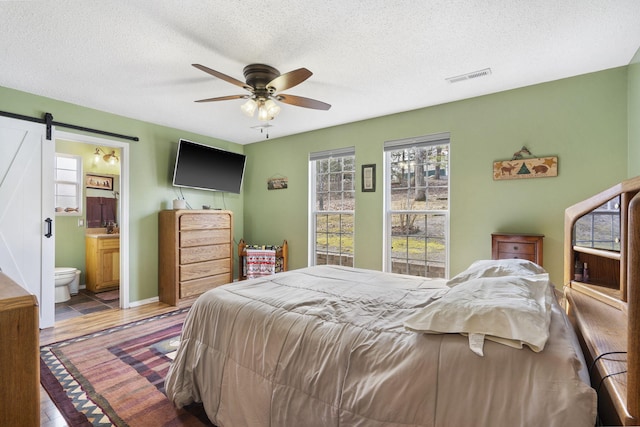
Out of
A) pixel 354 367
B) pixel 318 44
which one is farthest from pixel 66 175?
pixel 354 367

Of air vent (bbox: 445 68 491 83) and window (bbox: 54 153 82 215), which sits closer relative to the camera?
air vent (bbox: 445 68 491 83)

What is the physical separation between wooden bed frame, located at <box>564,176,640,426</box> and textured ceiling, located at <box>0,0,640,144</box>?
4.30ft

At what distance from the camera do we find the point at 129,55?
2459 mm

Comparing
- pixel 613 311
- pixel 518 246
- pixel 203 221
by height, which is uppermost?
pixel 203 221

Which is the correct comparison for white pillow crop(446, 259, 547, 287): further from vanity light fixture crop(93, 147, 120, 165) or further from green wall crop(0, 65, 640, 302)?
vanity light fixture crop(93, 147, 120, 165)

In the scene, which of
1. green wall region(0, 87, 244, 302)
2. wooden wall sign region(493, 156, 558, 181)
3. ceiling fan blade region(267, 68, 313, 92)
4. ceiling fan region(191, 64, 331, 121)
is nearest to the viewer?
ceiling fan blade region(267, 68, 313, 92)

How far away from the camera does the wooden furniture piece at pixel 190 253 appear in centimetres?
416

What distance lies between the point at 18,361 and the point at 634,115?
12.7 feet

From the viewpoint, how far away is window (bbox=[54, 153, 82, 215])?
15.5 ft

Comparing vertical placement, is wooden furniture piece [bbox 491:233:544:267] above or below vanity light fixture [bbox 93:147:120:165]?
below

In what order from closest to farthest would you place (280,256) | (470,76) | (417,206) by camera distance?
(470,76), (417,206), (280,256)

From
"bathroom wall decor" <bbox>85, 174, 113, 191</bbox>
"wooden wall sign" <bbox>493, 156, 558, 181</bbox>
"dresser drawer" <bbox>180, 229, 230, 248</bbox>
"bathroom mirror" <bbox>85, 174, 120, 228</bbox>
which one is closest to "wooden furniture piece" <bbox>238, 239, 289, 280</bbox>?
"dresser drawer" <bbox>180, 229, 230, 248</bbox>

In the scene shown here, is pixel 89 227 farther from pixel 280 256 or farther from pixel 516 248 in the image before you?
pixel 516 248

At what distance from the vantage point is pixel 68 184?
4848 mm
